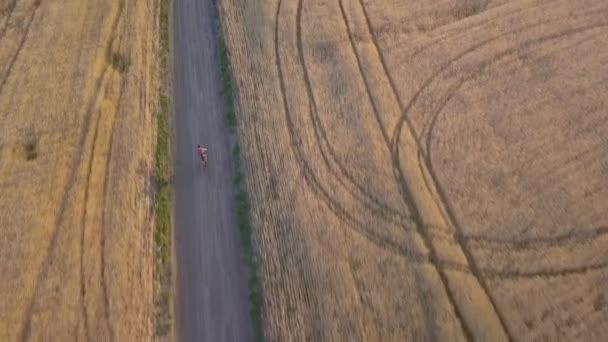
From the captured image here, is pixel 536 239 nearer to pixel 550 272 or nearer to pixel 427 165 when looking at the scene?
pixel 550 272

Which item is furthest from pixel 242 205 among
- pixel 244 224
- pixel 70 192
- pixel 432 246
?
pixel 432 246

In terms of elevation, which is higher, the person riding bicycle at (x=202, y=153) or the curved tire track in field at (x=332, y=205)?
the person riding bicycle at (x=202, y=153)

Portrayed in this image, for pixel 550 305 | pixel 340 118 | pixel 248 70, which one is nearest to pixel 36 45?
pixel 248 70

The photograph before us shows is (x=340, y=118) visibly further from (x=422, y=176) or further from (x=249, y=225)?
(x=249, y=225)

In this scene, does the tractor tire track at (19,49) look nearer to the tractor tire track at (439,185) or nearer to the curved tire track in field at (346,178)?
the curved tire track in field at (346,178)

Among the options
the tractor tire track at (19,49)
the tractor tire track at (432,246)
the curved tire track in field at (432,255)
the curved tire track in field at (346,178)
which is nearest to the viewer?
the tractor tire track at (432,246)

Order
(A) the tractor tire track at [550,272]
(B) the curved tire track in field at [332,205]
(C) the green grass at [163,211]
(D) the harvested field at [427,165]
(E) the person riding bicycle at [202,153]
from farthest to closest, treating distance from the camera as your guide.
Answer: (E) the person riding bicycle at [202,153], (B) the curved tire track in field at [332,205], (C) the green grass at [163,211], (A) the tractor tire track at [550,272], (D) the harvested field at [427,165]

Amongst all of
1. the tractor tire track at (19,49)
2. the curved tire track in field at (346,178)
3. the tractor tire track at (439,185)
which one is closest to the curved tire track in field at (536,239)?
the tractor tire track at (439,185)

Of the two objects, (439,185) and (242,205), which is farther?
(242,205)
